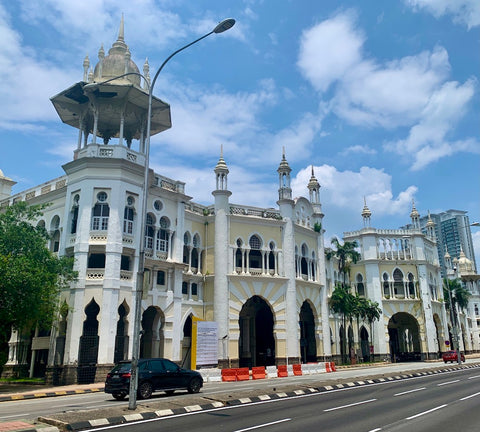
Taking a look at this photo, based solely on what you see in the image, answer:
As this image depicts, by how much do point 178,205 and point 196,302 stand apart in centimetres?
775

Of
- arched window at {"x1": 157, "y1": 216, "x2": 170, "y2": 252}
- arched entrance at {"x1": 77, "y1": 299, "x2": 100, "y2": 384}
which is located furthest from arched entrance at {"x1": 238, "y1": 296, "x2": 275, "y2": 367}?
arched entrance at {"x1": 77, "y1": 299, "x2": 100, "y2": 384}

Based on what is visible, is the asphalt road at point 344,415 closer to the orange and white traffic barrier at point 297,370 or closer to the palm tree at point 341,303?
the orange and white traffic barrier at point 297,370

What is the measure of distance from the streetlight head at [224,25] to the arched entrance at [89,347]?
18.2m

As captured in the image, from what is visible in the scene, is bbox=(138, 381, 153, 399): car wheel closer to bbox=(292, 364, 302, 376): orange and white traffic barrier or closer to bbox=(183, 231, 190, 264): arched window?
bbox=(292, 364, 302, 376): orange and white traffic barrier

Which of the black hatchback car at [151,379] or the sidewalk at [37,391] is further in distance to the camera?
the sidewalk at [37,391]

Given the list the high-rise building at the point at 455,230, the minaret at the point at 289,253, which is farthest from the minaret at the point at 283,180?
the high-rise building at the point at 455,230

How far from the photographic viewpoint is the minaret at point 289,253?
37688 millimetres

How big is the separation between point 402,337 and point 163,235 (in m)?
43.9

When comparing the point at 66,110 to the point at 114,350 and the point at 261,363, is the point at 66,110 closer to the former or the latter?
the point at 114,350

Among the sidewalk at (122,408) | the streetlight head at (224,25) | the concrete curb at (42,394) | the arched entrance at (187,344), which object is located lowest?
the concrete curb at (42,394)

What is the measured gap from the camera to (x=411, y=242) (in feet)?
190

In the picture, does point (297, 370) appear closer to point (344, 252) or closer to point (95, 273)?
point (95, 273)

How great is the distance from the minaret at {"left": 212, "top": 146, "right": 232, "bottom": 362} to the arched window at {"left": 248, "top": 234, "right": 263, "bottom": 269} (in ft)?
9.22

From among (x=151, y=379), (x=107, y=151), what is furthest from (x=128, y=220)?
(x=151, y=379)
